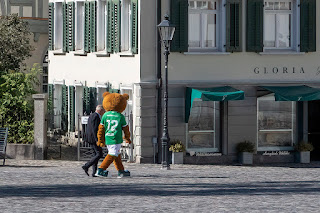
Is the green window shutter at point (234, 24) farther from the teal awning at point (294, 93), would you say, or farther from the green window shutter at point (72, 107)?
the green window shutter at point (72, 107)

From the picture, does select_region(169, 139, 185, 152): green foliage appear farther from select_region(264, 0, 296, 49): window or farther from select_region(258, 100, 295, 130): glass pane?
select_region(264, 0, 296, 49): window

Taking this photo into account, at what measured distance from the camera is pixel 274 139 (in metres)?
29.4

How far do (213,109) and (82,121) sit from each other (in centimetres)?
368

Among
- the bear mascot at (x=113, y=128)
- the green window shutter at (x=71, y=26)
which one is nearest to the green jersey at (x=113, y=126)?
the bear mascot at (x=113, y=128)

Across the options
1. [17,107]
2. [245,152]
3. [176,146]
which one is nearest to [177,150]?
[176,146]

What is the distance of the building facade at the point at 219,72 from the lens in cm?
2772

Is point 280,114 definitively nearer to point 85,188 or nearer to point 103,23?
point 103,23

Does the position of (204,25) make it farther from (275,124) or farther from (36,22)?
(36,22)

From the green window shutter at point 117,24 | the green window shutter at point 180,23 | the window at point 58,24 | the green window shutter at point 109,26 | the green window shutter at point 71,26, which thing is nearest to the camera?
the green window shutter at point 180,23

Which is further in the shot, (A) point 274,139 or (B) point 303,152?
(A) point 274,139

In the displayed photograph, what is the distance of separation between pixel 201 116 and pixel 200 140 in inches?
26.6

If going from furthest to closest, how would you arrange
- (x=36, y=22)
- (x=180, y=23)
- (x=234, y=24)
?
(x=36, y=22) → (x=234, y=24) → (x=180, y=23)

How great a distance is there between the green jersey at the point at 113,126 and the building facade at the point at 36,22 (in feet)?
66.5

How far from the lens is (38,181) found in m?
19.6
